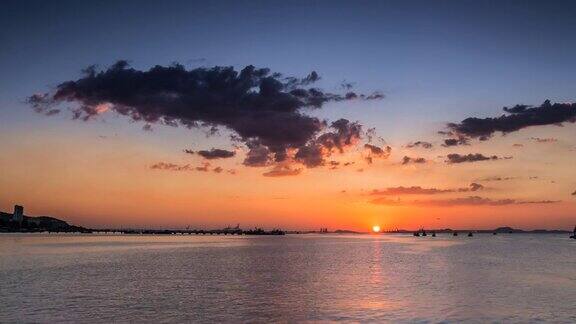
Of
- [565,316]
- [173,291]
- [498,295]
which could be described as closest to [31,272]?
[173,291]

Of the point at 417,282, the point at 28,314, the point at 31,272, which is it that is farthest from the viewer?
the point at 31,272

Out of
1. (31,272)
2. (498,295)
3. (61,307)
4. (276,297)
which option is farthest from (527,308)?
(31,272)

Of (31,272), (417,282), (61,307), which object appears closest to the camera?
(61,307)

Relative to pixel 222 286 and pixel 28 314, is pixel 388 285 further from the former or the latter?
pixel 28 314

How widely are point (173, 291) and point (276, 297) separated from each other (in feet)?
32.3

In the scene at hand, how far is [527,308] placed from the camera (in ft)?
122

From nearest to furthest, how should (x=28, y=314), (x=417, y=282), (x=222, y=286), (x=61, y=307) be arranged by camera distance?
(x=28, y=314) → (x=61, y=307) → (x=222, y=286) → (x=417, y=282)

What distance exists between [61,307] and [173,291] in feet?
36.5

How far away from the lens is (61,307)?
35.8 meters

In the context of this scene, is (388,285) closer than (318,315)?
No

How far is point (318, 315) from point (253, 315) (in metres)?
4.39

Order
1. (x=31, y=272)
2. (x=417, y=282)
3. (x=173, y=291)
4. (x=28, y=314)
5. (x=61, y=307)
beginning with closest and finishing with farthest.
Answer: (x=28, y=314) < (x=61, y=307) < (x=173, y=291) < (x=417, y=282) < (x=31, y=272)

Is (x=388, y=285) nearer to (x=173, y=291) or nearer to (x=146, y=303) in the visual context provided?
(x=173, y=291)

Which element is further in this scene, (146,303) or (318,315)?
(146,303)
